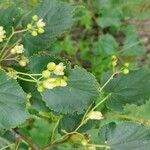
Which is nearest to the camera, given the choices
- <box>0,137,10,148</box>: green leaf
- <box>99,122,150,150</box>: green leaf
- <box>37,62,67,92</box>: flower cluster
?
<box>37,62,67,92</box>: flower cluster

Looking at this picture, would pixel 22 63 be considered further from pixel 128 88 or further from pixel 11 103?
pixel 128 88

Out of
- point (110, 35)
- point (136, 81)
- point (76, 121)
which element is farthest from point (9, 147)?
point (110, 35)

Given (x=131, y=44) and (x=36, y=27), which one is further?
(x=131, y=44)

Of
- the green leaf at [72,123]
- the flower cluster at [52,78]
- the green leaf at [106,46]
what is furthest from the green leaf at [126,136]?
the green leaf at [106,46]

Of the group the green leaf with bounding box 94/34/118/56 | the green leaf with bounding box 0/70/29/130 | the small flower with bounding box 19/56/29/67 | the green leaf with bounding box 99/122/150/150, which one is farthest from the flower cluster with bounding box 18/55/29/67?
the green leaf with bounding box 94/34/118/56

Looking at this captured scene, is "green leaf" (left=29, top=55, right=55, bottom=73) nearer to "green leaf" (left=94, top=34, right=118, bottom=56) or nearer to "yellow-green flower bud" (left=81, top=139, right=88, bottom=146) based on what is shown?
"yellow-green flower bud" (left=81, top=139, right=88, bottom=146)

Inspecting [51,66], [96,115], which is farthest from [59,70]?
[96,115]
